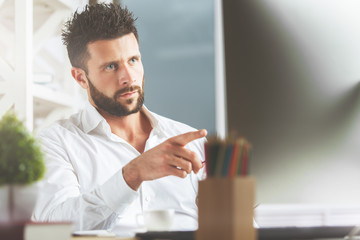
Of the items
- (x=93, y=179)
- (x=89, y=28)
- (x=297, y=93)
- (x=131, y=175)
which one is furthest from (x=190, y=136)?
(x=297, y=93)

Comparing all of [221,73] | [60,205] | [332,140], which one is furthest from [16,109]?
[332,140]

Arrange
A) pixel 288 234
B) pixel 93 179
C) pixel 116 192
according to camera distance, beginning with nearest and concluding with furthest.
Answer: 1. pixel 288 234
2. pixel 116 192
3. pixel 93 179

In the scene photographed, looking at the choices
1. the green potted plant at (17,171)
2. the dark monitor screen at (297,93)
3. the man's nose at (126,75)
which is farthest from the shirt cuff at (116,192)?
the dark monitor screen at (297,93)

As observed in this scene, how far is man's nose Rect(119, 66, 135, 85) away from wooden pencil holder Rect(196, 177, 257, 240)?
1642mm

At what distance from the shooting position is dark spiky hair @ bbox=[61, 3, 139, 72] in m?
2.39

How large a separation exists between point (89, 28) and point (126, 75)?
0.30 m

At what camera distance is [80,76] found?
97.3 inches

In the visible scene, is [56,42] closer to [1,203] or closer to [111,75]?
[111,75]

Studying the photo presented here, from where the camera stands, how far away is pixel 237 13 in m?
3.32

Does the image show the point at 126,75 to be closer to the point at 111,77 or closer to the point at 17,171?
the point at 111,77

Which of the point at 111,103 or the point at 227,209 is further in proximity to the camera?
the point at 111,103

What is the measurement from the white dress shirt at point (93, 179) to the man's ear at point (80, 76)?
135 millimetres

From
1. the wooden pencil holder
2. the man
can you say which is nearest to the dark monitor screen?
the man

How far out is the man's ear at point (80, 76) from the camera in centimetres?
246
